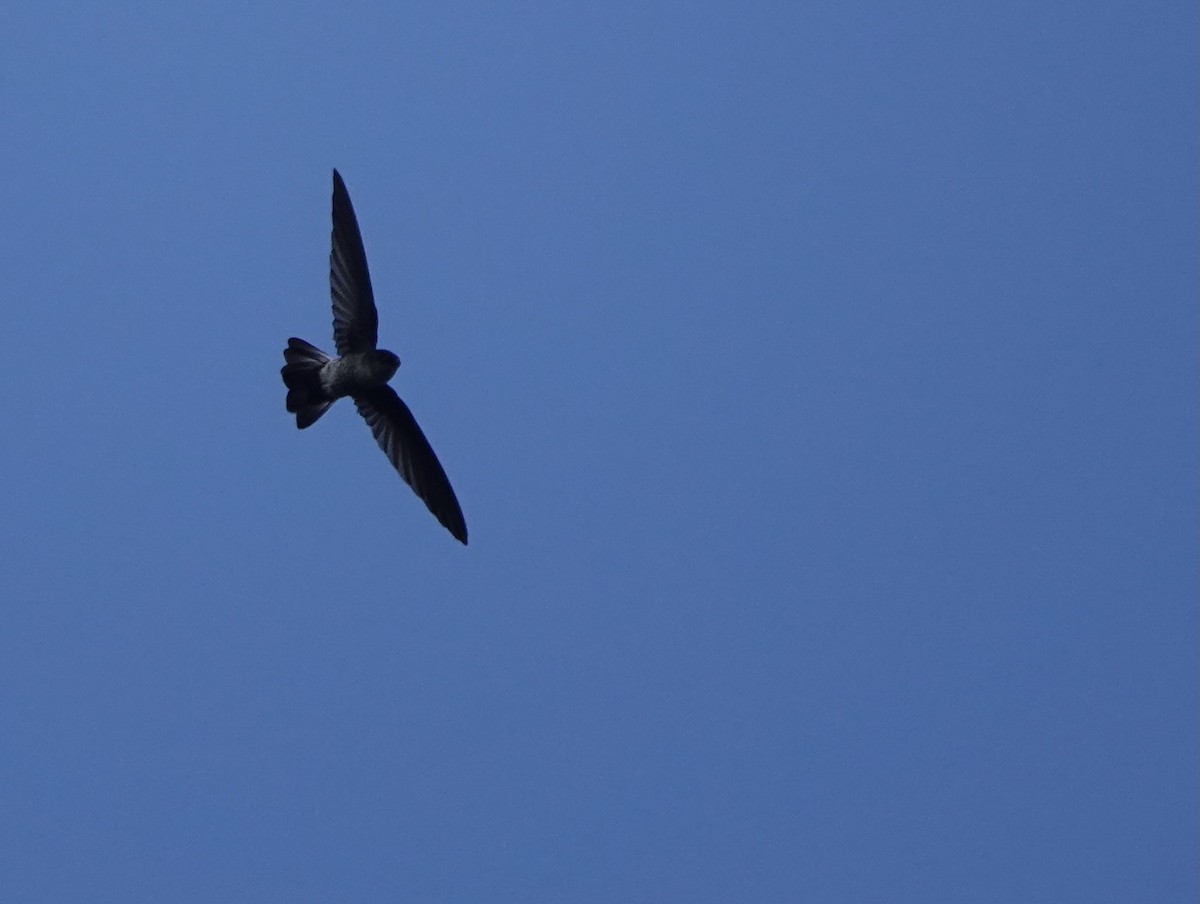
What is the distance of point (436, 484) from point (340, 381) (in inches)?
7.7

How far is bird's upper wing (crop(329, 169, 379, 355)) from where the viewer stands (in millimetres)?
2072

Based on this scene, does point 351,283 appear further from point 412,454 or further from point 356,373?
point 412,454

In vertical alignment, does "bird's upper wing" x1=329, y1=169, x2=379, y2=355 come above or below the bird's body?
above

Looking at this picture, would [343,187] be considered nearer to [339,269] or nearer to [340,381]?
[339,269]

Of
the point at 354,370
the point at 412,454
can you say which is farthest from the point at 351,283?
the point at 412,454

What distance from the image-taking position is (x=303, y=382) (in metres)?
2.06

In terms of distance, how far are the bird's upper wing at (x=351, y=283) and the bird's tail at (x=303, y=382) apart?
0.15ft

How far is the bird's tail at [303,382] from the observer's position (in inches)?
81.0

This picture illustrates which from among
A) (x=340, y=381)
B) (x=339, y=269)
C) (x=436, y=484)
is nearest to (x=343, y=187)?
(x=339, y=269)

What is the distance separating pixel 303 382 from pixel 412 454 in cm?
18

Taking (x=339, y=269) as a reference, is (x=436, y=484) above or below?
below

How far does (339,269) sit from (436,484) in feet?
1.02

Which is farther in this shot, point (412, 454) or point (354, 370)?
point (412, 454)

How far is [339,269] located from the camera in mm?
2084
